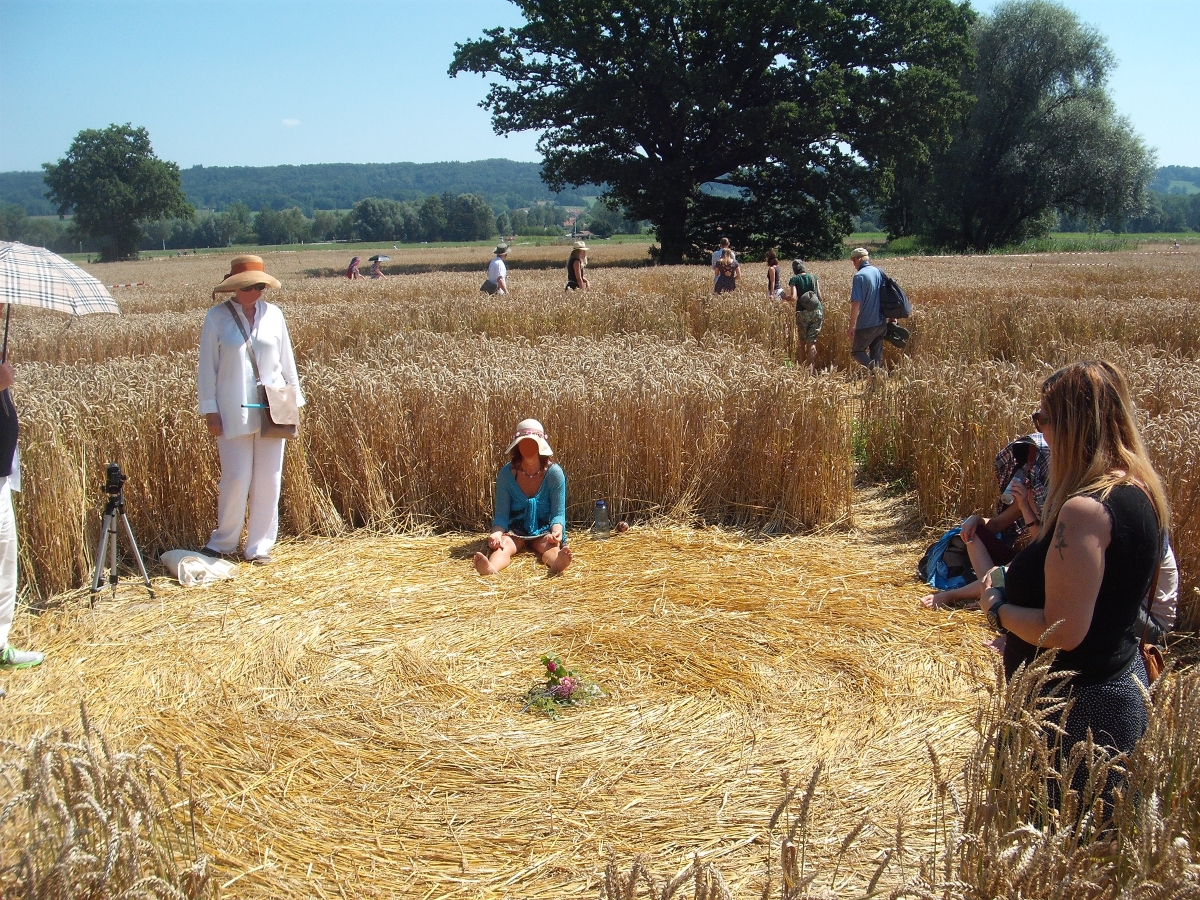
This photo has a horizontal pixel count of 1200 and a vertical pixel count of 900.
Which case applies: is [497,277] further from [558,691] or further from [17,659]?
[558,691]

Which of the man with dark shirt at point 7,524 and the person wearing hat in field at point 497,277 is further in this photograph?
the person wearing hat in field at point 497,277

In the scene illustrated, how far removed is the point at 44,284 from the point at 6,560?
53.6 inches

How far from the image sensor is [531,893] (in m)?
2.73

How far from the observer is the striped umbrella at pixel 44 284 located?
4.24 m

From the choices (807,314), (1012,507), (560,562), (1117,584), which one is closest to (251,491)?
(560,562)

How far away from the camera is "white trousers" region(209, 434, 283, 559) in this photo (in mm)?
5496

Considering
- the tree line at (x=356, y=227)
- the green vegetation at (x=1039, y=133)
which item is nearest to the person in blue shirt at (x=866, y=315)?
the green vegetation at (x=1039, y=133)

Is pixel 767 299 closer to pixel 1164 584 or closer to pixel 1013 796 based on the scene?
pixel 1164 584

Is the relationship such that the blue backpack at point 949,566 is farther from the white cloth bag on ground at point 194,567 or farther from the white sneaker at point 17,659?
the white sneaker at point 17,659

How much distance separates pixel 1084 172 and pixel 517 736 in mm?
52982

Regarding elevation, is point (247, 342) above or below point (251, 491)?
above

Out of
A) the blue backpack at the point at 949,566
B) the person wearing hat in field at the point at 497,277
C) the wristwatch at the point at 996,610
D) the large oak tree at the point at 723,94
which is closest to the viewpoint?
the wristwatch at the point at 996,610

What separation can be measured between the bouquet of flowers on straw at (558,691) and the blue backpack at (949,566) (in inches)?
87.2

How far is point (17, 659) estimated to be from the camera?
4.22 metres
